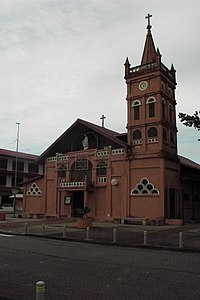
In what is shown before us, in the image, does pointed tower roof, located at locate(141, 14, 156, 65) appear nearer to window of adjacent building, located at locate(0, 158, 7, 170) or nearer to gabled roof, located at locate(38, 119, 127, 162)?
gabled roof, located at locate(38, 119, 127, 162)

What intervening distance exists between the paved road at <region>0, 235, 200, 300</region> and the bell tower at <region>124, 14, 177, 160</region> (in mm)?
16366

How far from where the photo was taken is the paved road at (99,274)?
6876mm

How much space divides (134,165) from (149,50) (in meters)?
11.4

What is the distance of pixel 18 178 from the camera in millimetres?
61219

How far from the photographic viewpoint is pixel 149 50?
32.2 m

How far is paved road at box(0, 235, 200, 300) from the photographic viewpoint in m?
6.88

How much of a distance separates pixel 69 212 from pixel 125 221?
737 cm

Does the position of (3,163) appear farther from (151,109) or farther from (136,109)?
(151,109)

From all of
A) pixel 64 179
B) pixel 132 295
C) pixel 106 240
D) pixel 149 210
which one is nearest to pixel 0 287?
pixel 132 295

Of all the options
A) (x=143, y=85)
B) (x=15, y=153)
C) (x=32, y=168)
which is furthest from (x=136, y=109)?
(x=32, y=168)

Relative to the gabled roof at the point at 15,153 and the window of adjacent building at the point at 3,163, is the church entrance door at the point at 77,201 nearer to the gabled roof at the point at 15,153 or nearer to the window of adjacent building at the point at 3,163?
the gabled roof at the point at 15,153

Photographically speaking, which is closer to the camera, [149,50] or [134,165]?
[134,165]

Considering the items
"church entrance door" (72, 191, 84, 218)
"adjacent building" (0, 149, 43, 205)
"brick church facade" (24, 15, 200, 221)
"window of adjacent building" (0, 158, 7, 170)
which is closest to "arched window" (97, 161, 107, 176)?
"brick church facade" (24, 15, 200, 221)

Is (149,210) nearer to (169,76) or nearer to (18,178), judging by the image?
(169,76)
